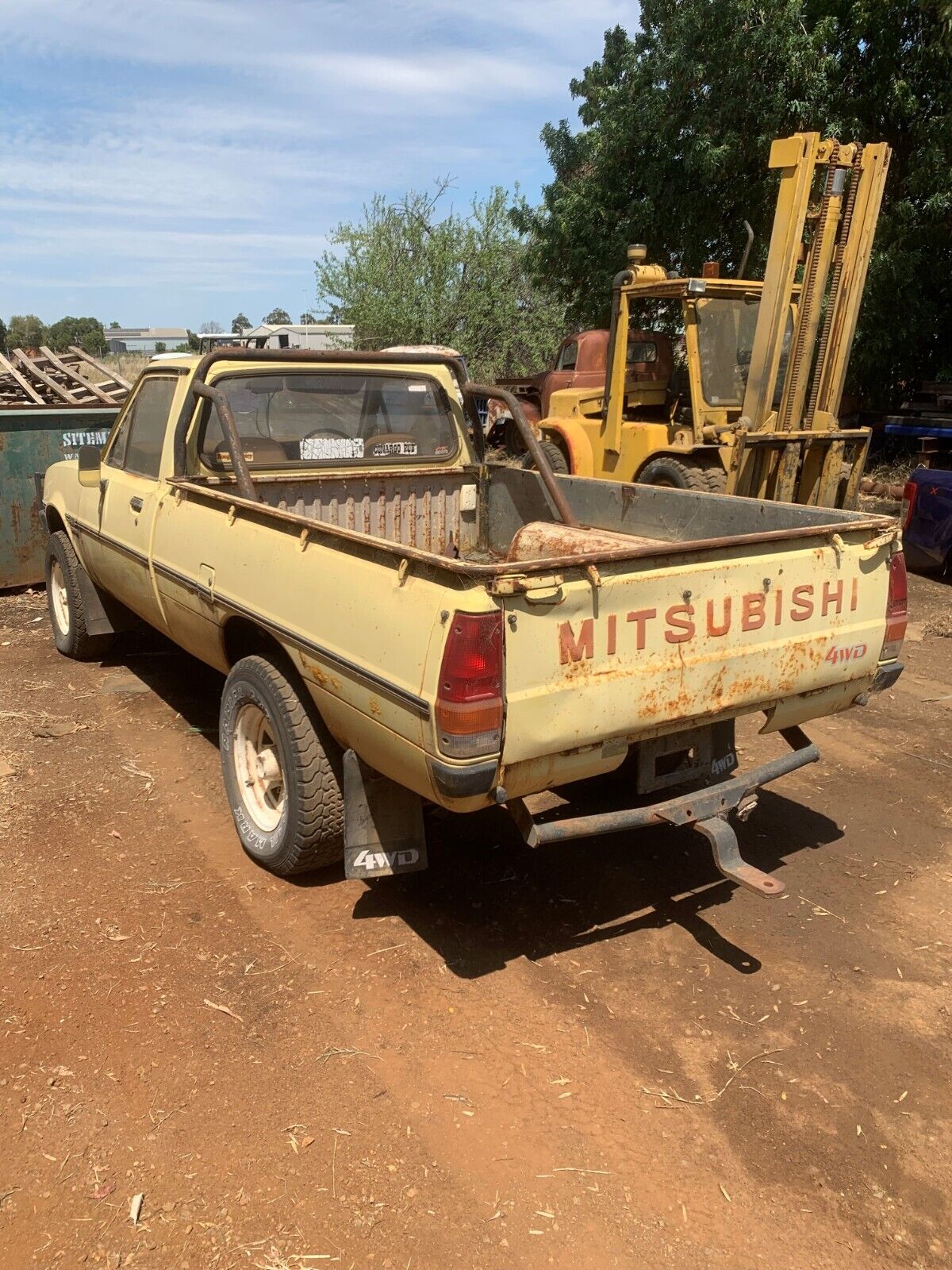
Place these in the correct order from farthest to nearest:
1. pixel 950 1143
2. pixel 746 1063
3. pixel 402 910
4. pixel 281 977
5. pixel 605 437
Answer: pixel 605 437 < pixel 402 910 < pixel 281 977 < pixel 746 1063 < pixel 950 1143

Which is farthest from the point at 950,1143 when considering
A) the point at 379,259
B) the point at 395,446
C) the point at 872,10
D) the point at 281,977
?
the point at 379,259

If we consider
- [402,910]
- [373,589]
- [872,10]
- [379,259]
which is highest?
[872,10]

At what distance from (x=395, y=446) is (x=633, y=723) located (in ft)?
8.72

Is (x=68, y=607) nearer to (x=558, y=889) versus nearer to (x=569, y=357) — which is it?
(x=558, y=889)

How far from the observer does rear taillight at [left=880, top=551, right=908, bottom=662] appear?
3420 millimetres

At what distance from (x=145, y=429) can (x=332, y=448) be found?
1.01 metres

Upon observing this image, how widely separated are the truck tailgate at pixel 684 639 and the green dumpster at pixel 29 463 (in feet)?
19.5

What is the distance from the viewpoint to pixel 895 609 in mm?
3449

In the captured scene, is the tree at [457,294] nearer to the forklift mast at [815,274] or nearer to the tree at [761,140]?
the tree at [761,140]

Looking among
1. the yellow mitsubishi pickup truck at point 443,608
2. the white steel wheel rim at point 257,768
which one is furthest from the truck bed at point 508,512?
the white steel wheel rim at point 257,768

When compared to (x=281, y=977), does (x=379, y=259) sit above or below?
above

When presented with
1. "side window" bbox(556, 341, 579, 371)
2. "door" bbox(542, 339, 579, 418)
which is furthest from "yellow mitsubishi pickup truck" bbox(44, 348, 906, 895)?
"side window" bbox(556, 341, 579, 371)

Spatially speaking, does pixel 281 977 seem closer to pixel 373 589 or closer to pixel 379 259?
pixel 373 589

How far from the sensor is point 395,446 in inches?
198
